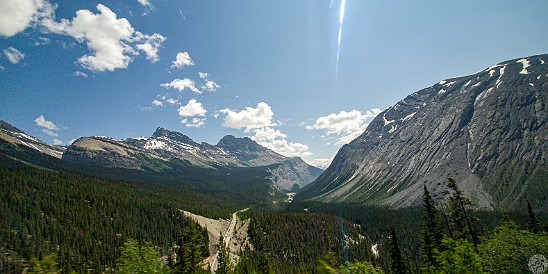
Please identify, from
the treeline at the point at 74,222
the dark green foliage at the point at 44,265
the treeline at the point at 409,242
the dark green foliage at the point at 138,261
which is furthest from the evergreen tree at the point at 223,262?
the dark green foliage at the point at 44,265

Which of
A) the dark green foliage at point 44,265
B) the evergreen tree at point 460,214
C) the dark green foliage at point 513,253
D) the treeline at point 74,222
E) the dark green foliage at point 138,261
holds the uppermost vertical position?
the evergreen tree at point 460,214

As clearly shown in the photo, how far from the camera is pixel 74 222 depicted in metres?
124

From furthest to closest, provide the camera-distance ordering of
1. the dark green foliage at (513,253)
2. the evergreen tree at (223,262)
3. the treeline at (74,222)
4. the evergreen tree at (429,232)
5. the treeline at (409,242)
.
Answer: the treeline at (74,222) → the evergreen tree at (223,262) → the evergreen tree at (429,232) → the treeline at (409,242) → the dark green foliage at (513,253)

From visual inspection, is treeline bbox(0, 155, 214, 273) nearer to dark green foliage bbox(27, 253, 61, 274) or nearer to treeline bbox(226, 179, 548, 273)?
treeline bbox(226, 179, 548, 273)

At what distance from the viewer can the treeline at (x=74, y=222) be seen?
10094 centimetres

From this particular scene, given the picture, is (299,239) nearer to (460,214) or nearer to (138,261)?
(460,214)

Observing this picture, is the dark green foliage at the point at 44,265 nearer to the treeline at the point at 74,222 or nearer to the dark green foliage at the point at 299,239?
the treeline at the point at 74,222

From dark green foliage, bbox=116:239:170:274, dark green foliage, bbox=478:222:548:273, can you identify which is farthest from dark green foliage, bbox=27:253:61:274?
dark green foliage, bbox=478:222:548:273

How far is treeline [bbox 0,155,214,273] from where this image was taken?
331 feet

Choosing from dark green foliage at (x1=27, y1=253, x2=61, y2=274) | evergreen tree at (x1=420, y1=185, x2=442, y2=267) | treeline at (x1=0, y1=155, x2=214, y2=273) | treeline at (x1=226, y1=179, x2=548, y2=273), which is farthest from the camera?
treeline at (x1=0, y1=155, x2=214, y2=273)

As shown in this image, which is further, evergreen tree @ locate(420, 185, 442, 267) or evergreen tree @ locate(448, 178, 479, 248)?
evergreen tree @ locate(420, 185, 442, 267)

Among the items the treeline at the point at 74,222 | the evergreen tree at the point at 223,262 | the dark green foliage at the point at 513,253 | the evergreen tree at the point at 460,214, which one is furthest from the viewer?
the treeline at the point at 74,222

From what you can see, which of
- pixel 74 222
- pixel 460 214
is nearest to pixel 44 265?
pixel 460 214

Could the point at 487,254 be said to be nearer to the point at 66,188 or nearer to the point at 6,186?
the point at 66,188
